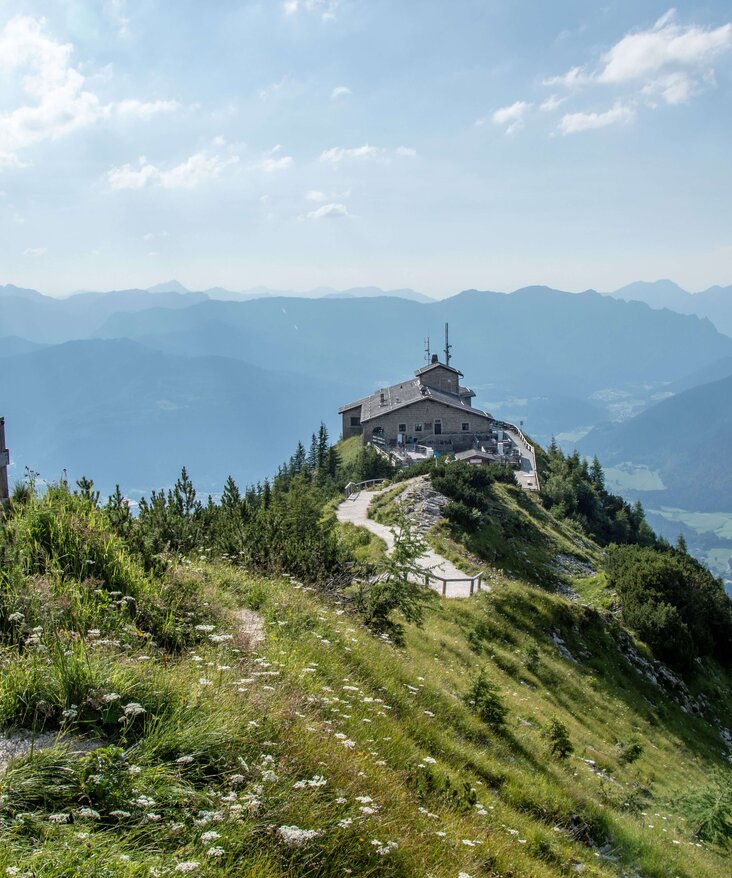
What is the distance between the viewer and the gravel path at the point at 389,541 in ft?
72.9

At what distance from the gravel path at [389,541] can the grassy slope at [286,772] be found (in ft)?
20.6

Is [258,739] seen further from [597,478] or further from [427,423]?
[597,478]

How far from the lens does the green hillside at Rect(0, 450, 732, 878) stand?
3822mm

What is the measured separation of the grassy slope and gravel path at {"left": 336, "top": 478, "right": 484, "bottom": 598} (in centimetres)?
629

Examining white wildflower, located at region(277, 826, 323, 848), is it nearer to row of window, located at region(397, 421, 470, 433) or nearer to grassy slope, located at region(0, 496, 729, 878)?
grassy slope, located at region(0, 496, 729, 878)

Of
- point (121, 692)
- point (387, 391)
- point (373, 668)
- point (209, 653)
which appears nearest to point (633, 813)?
point (373, 668)

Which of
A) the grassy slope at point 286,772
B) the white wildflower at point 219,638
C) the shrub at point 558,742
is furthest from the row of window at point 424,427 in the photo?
the white wildflower at point 219,638

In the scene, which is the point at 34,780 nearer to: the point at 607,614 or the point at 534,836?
the point at 534,836

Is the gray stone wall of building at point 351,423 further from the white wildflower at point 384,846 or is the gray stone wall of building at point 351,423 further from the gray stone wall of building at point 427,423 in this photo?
the white wildflower at point 384,846

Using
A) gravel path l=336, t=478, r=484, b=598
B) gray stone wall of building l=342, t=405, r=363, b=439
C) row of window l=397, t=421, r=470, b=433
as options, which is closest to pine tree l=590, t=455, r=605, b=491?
row of window l=397, t=421, r=470, b=433

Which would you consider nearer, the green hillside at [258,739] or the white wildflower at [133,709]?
the green hillside at [258,739]

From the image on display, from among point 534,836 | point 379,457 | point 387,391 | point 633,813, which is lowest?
point 633,813

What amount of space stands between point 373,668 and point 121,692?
13.8 feet

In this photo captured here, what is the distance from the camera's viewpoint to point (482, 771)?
7.59m
